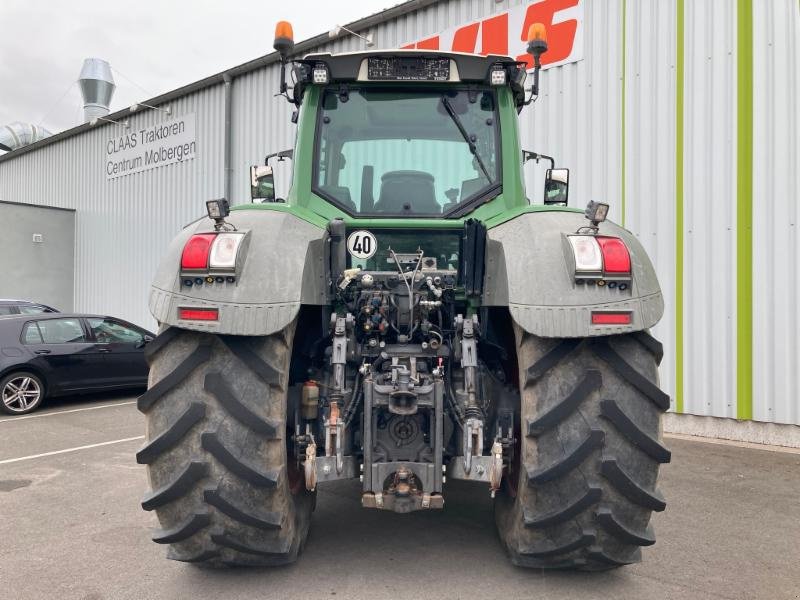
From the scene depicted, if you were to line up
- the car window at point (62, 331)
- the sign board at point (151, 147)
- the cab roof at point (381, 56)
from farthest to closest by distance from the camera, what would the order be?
1. the sign board at point (151, 147)
2. the car window at point (62, 331)
3. the cab roof at point (381, 56)

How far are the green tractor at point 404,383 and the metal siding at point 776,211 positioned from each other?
15.7ft

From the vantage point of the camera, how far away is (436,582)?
314 centimetres

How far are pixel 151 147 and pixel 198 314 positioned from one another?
541 inches

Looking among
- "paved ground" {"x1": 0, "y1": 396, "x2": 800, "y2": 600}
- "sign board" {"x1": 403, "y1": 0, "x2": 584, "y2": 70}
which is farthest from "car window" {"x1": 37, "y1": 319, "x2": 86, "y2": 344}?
"sign board" {"x1": 403, "y1": 0, "x2": 584, "y2": 70}

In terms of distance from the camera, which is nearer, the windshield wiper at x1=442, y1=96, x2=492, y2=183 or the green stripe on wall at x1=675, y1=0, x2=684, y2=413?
the windshield wiper at x1=442, y1=96, x2=492, y2=183

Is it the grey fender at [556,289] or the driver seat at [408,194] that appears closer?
the grey fender at [556,289]

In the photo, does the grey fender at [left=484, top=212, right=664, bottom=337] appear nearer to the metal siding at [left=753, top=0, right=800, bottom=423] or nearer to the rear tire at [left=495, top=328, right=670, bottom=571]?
the rear tire at [left=495, top=328, right=670, bottom=571]

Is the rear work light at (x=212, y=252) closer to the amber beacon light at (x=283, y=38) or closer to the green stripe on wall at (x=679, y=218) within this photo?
the amber beacon light at (x=283, y=38)

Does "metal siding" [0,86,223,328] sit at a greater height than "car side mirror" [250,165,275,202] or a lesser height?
greater

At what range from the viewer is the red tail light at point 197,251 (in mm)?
2773

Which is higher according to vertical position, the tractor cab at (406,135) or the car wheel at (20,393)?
the tractor cab at (406,135)

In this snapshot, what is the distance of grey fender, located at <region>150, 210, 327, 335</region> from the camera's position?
2.69m

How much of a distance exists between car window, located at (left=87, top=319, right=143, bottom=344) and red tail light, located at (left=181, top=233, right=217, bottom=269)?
7929 mm

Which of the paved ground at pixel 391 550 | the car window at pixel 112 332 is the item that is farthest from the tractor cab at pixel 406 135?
the car window at pixel 112 332
